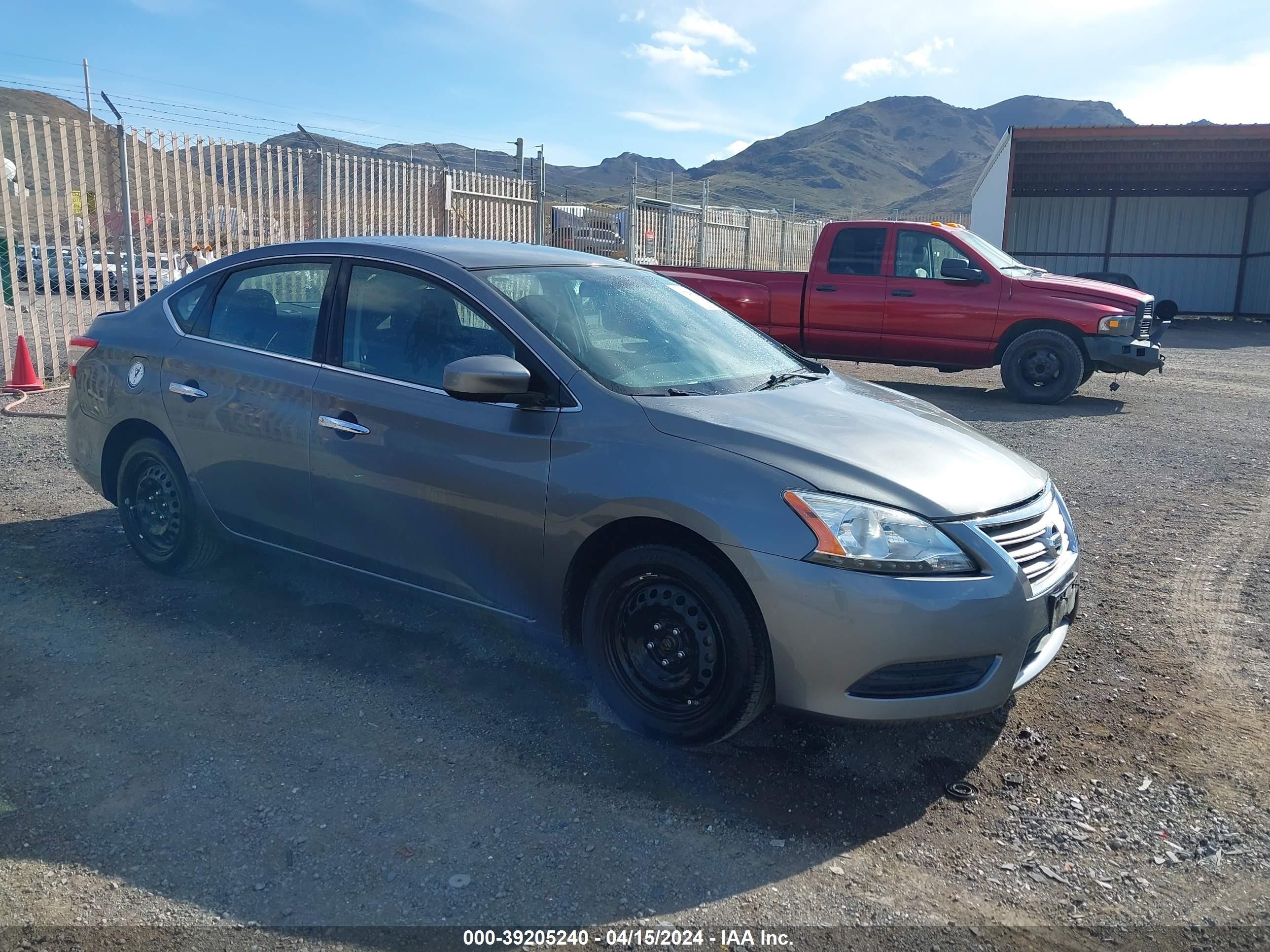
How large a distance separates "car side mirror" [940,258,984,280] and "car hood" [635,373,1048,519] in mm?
7874

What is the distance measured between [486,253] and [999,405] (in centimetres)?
848

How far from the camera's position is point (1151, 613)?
4.94 metres

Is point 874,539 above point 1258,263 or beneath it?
beneath

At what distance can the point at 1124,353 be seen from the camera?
11039mm

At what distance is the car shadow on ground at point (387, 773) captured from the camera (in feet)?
9.39

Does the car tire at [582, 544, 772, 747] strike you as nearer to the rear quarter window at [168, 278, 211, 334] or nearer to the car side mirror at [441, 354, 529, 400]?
the car side mirror at [441, 354, 529, 400]

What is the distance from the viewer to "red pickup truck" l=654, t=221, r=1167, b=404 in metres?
11.2

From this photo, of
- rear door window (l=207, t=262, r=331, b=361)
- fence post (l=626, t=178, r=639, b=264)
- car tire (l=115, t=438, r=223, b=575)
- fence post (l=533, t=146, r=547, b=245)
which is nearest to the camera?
rear door window (l=207, t=262, r=331, b=361)

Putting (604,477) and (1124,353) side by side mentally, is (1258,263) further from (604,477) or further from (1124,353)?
(604,477)

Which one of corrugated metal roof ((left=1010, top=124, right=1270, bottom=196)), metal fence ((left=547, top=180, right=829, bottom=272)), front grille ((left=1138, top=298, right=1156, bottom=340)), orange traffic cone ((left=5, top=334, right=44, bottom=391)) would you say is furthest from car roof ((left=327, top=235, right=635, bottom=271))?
corrugated metal roof ((left=1010, top=124, right=1270, bottom=196))

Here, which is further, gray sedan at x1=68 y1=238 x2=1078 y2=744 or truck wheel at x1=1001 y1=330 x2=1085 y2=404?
truck wheel at x1=1001 y1=330 x2=1085 y2=404

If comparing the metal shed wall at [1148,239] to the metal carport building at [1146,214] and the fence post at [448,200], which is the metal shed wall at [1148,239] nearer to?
the metal carport building at [1146,214]

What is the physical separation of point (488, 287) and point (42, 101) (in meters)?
102

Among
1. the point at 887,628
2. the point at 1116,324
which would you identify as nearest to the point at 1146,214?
the point at 1116,324
